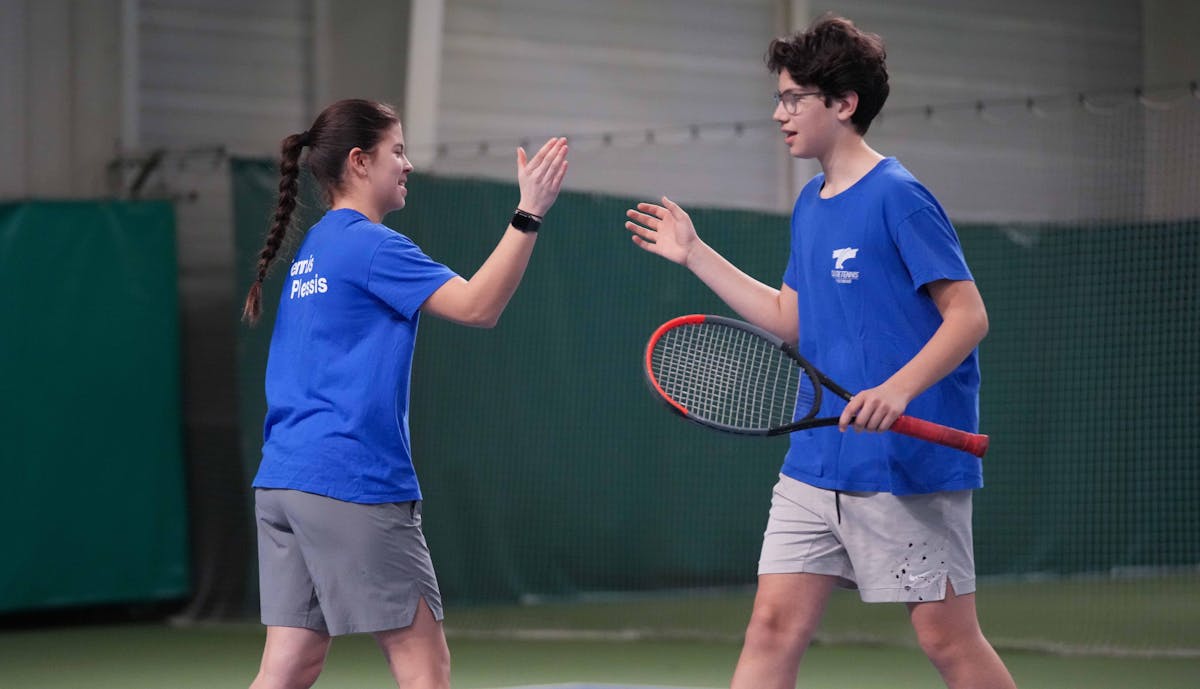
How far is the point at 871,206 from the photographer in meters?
2.95

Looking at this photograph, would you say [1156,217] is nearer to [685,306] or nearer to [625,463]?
[685,306]

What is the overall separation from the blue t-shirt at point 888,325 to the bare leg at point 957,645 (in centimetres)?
21

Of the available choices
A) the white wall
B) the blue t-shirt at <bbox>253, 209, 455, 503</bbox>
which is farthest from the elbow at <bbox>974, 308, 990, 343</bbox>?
the white wall

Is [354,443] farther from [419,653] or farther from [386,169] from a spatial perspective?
[386,169]

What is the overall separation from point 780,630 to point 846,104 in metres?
0.98

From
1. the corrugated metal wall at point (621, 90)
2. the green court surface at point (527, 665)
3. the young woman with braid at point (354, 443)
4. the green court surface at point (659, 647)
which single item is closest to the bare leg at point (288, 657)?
the young woman with braid at point (354, 443)

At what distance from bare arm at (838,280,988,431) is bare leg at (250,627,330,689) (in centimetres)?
104

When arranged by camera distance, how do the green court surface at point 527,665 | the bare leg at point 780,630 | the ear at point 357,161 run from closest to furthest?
1. the bare leg at point 780,630
2. the ear at point 357,161
3. the green court surface at point 527,665

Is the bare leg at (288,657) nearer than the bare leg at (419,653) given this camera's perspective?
No

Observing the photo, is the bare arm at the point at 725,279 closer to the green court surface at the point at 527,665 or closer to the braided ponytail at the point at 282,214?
the braided ponytail at the point at 282,214

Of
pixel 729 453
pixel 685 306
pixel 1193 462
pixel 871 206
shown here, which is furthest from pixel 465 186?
pixel 871 206

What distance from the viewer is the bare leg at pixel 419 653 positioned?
2.86 m

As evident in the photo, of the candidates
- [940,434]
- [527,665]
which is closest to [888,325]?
[940,434]

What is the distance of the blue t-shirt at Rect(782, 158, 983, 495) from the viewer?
9.57ft
